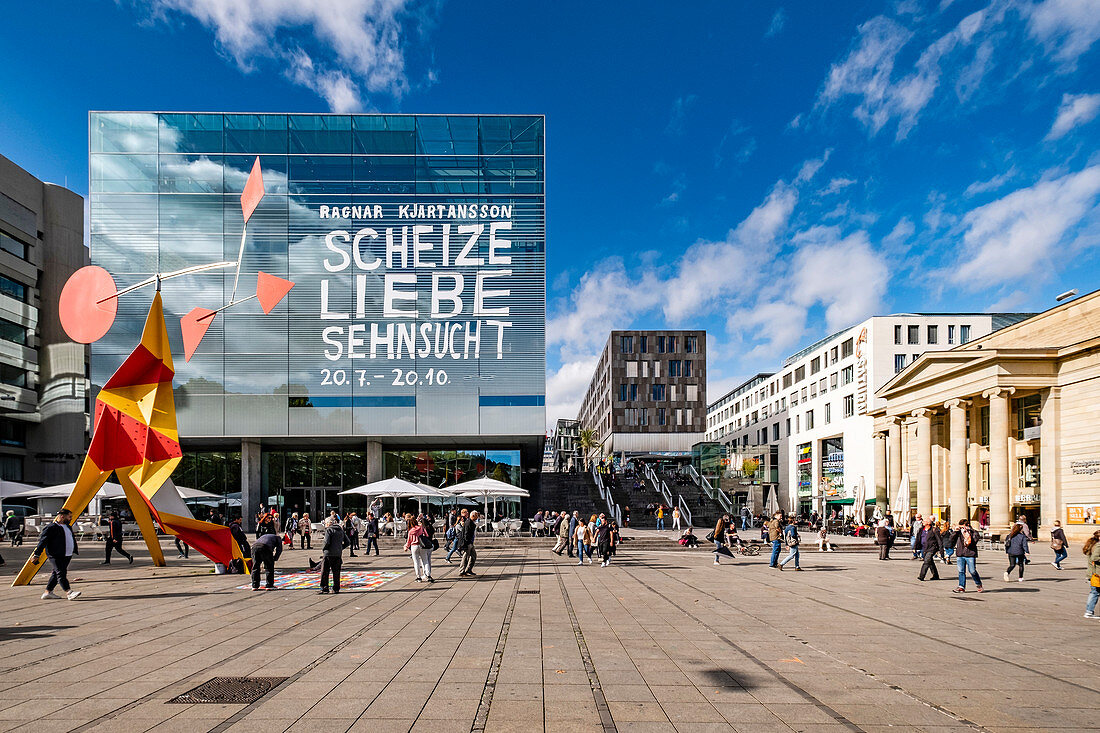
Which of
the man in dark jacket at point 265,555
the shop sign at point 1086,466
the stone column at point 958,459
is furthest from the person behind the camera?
the stone column at point 958,459

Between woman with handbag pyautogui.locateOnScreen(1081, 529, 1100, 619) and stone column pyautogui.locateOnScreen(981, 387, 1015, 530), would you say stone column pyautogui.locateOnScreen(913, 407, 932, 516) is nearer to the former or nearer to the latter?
stone column pyautogui.locateOnScreen(981, 387, 1015, 530)

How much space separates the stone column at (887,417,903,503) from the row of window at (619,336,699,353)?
50.6 m

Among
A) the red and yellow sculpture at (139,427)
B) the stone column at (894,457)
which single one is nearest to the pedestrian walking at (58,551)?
the red and yellow sculpture at (139,427)

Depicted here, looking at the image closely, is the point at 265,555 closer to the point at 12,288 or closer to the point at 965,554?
the point at 965,554

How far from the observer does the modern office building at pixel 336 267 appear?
1618 inches

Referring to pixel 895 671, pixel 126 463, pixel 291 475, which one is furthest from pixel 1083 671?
pixel 291 475

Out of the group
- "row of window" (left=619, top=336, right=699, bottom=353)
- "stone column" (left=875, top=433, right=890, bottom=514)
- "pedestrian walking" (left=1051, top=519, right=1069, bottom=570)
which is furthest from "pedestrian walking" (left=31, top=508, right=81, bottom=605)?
"row of window" (left=619, top=336, right=699, bottom=353)

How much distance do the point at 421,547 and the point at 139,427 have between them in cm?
842

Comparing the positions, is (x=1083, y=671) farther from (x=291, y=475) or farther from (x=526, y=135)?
(x=291, y=475)

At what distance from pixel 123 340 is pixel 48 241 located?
20945 mm

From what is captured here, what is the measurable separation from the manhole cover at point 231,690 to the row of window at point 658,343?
308 ft

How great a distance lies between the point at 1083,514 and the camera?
33.7 m

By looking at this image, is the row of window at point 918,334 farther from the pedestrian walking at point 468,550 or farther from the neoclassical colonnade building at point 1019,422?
the pedestrian walking at point 468,550

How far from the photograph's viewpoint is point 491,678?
819 centimetres
